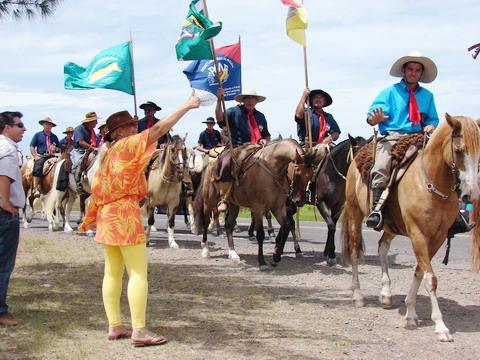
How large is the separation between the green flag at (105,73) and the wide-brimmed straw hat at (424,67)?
22.8 ft

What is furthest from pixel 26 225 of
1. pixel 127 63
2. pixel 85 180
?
pixel 127 63

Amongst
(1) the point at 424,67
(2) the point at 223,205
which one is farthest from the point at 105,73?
(1) the point at 424,67

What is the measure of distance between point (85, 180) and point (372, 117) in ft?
32.8

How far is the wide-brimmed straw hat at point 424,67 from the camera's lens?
7.87m

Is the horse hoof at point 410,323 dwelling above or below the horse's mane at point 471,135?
below

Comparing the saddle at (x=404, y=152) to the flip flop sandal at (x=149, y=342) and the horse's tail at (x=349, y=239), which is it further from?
the flip flop sandal at (x=149, y=342)

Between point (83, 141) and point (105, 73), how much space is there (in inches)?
106

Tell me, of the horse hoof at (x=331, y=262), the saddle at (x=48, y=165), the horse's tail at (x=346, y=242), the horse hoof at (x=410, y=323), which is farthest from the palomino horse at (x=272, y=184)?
the saddle at (x=48, y=165)

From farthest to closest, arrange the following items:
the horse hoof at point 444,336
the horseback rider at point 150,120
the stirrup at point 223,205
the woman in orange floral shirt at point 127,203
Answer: the horseback rider at point 150,120, the stirrup at point 223,205, the horse hoof at point 444,336, the woman in orange floral shirt at point 127,203

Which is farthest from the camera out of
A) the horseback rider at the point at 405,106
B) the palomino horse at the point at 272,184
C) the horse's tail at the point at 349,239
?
the palomino horse at the point at 272,184

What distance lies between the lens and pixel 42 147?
61.7 feet

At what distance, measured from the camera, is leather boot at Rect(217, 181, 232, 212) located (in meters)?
11.5

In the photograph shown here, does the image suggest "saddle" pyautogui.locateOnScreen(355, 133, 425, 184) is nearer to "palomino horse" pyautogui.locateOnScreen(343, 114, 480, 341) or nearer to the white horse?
"palomino horse" pyautogui.locateOnScreen(343, 114, 480, 341)

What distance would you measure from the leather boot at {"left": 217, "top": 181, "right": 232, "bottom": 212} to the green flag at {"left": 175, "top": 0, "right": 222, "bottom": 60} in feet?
8.47
